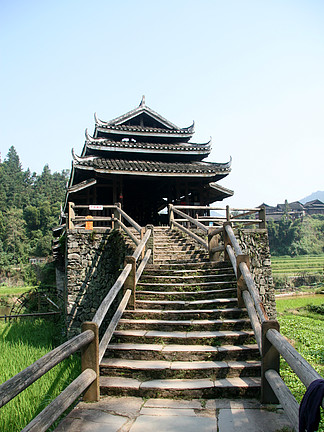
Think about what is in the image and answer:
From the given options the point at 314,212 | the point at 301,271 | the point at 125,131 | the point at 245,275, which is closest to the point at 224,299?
the point at 245,275

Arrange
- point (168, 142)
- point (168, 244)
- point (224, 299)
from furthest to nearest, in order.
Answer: point (168, 142)
point (168, 244)
point (224, 299)

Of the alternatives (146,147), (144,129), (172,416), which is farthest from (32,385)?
(144,129)

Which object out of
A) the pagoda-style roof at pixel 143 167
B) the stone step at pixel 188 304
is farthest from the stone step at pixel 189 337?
the pagoda-style roof at pixel 143 167

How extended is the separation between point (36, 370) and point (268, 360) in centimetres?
236

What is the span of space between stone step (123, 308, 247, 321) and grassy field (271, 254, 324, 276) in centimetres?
3995

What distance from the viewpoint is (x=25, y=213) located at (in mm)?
65875

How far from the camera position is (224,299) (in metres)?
6.11

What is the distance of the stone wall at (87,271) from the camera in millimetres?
10703

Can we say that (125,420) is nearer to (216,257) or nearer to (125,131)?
(216,257)

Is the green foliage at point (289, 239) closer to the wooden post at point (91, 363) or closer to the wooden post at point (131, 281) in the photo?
the wooden post at point (131, 281)

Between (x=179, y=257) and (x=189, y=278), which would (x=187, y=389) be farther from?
(x=179, y=257)

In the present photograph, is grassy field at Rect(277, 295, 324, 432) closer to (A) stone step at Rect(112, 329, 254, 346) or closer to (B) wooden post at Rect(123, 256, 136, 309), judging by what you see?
(A) stone step at Rect(112, 329, 254, 346)

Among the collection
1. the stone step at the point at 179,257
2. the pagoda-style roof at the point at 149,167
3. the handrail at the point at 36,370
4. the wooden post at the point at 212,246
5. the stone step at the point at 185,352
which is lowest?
the stone step at the point at 185,352

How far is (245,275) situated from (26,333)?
31.9 feet
